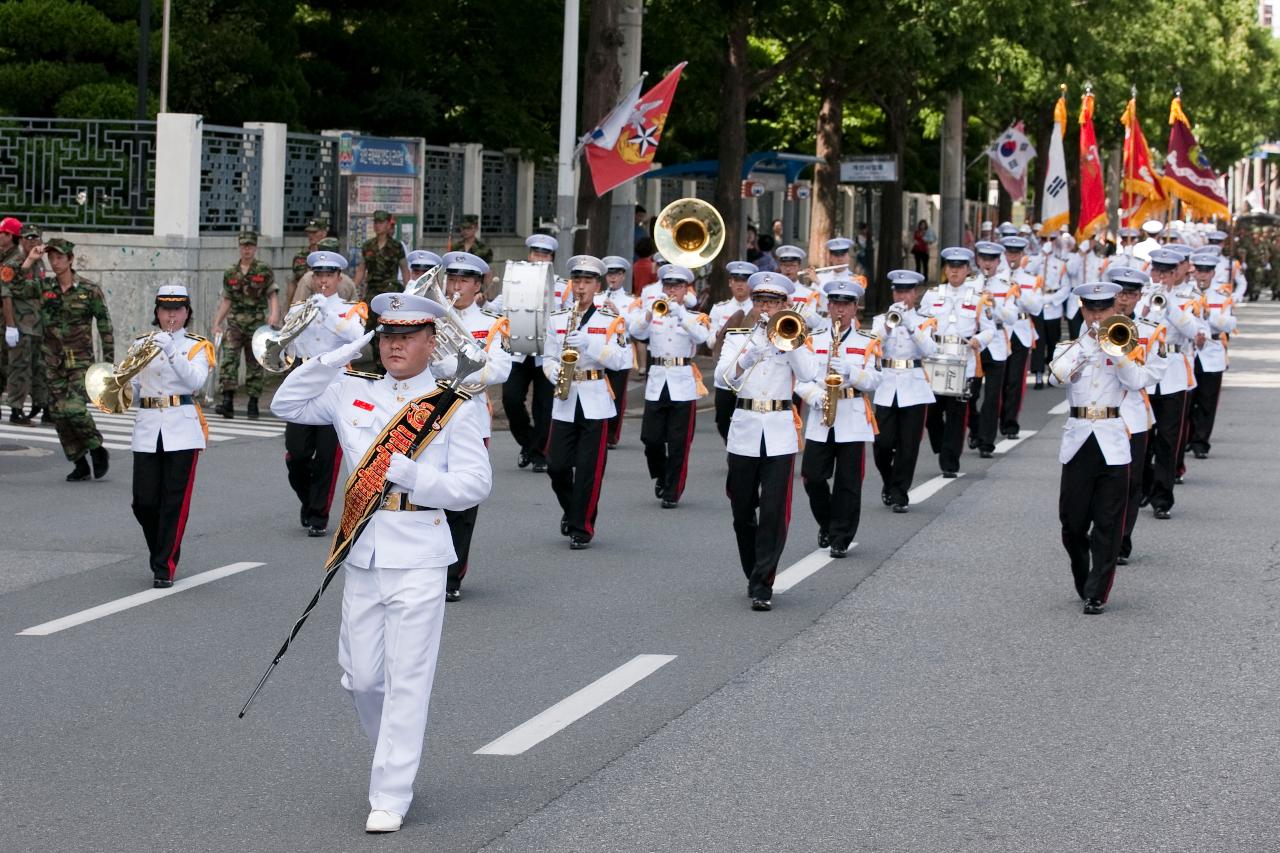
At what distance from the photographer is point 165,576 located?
11695 millimetres

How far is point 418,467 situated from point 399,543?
30 cm

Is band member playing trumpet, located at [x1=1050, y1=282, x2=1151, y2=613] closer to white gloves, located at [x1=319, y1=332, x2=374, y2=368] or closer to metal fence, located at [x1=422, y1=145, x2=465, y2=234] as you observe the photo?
white gloves, located at [x1=319, y1=332, x2=374, y2=368]

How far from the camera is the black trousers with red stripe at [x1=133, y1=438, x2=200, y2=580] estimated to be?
1170cm

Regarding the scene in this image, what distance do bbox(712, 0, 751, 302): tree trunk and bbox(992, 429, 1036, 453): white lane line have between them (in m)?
10.7

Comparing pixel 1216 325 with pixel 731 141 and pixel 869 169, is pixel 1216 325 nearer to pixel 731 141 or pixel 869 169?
pixel 731 141

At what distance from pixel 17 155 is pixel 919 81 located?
20.0m

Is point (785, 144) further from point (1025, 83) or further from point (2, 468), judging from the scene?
point (2, 468)

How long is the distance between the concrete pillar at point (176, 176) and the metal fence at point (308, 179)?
211cm

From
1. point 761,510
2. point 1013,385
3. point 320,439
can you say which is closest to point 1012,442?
point 1013,385

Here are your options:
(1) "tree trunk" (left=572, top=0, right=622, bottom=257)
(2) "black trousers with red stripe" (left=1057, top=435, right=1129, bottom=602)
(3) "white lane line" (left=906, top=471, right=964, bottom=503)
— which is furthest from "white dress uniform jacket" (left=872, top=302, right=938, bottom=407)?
(1) "tree trunk" (left=572, top=0, right=622, bottom=257)

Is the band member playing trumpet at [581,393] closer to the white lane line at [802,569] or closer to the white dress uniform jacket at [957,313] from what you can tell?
the white lane line at [802,569]

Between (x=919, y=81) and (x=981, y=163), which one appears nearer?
(x=919, y=81)

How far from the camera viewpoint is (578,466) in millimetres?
13578

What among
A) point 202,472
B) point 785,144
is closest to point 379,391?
point 202,472
